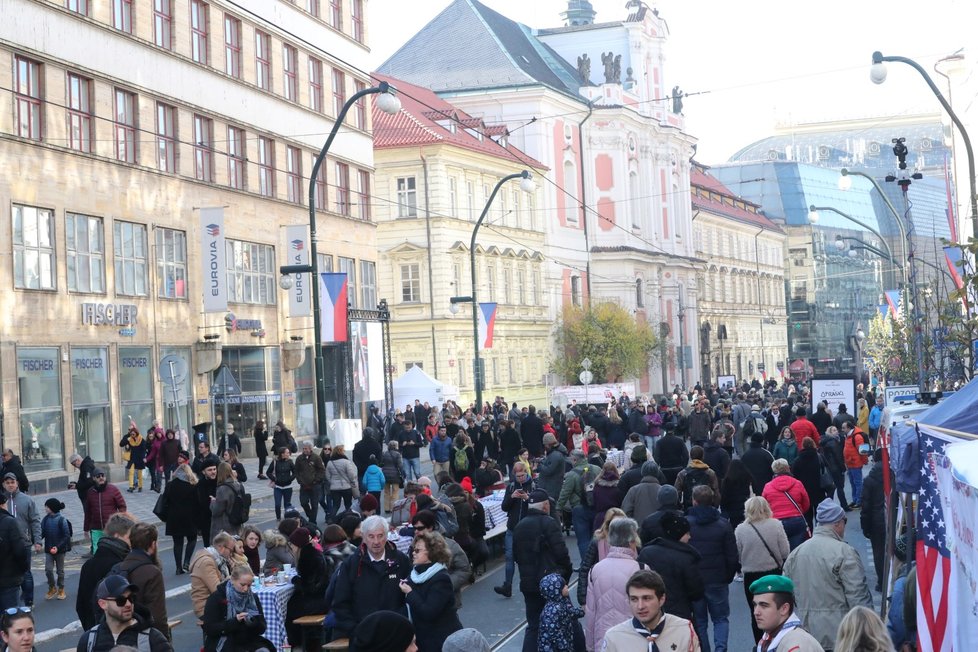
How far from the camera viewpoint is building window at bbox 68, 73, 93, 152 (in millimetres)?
34750

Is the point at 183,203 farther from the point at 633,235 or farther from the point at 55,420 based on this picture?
the point at 633,235

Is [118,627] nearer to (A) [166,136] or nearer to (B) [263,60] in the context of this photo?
(A) [166,136]

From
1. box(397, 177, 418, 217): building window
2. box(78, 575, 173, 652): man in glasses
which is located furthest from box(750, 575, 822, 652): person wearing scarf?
box(397, 177, 418, 217): building window

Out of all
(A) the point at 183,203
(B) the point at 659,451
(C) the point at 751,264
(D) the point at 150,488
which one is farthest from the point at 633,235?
(B) the point at 659,451

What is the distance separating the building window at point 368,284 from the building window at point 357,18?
771cm

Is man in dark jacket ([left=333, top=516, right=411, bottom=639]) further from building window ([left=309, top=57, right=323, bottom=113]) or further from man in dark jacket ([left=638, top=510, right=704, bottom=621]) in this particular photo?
building window ([left=309, top=57, right=323, bottom=113])

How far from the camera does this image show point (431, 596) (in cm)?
987

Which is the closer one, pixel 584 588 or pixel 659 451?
pixel 584 588

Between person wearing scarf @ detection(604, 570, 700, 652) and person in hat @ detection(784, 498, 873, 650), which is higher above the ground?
person wearing scarf @ detection(604, 570, 700, 652)

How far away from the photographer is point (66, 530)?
18.2 m

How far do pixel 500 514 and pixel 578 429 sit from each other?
47.2 feet

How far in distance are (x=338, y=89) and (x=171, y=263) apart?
12949 mm

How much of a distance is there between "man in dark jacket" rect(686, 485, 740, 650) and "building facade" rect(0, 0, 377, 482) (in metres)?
17.6

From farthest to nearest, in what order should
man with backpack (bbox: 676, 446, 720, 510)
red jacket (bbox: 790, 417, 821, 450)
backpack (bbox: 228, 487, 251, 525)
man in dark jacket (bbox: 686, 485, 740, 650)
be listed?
1. red jacket (bbox: 790, 417, 821, 450)
2. backpack (bbox: 228, 487, 251, 525)
3. man with backpack (bbox: 676, 446, 720, 510)
4. man in dark jacket (bbox: 686, 485, 740, 650)
